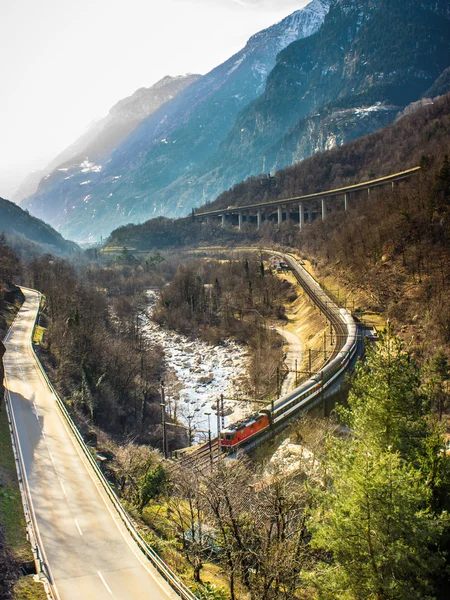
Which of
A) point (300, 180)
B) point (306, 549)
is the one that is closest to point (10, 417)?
point (306, 549)

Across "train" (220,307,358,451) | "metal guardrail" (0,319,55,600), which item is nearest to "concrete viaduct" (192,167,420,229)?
"train" (220,307,358,451)

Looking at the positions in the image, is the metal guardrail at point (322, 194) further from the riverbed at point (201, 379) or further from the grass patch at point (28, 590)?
the grass patch at point (28, 590)

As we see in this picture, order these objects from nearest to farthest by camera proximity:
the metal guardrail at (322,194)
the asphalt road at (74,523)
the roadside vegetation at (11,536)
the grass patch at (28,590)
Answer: the grass patch at (28,590), the roadside vegetation at (11,536), the asphalt road at (74,523), the metal guardrail at (322,194)

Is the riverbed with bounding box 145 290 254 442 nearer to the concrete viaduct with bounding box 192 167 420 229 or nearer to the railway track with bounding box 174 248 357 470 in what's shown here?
the railway track with bounding box 174 248 357 470

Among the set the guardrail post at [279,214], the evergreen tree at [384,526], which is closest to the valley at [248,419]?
the evergreen tree at [384,526]

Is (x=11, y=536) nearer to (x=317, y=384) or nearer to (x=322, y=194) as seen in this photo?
(x=317, y=384)

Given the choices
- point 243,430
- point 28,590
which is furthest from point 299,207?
point 28,590
